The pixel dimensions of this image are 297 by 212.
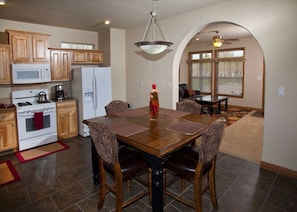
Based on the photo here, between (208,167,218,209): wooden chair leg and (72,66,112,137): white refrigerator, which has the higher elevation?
(72,66,112,137): white refrigerator

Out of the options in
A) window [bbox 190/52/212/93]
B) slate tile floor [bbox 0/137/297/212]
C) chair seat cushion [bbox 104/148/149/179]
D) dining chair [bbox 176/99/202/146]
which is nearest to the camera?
chair seat cushion [bbox 104/148/149/179]

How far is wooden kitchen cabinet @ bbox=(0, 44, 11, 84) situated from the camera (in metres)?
3.82

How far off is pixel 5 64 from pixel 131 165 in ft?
11.2

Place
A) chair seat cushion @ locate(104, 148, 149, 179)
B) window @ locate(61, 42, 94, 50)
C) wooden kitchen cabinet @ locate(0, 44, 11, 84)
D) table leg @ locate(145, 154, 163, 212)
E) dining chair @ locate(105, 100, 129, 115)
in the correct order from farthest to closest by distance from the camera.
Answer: window @ locate(61, 42, 94, 50)
wooden kitchen cabinet @ locate(0, 44, 11, 84)
dining chair @ locate(105, 100, 129, 115)
chair seat cushion @ locate(104, 148, 149, 179)
table leg @ locate(145, 154, 163, 212)

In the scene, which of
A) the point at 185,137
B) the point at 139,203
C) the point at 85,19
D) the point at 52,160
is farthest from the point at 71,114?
the point at 185,137

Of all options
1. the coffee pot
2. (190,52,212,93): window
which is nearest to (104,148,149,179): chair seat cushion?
the coffee pot

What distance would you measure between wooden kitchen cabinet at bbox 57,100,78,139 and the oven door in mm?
147

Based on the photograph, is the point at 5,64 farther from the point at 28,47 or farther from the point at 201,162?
the point at 201,162

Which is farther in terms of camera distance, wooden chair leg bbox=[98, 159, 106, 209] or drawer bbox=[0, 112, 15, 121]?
drawer bbox=[0, 112, 15, 121]

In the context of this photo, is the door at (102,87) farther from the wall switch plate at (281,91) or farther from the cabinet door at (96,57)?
the wall switch plate at (281,91)

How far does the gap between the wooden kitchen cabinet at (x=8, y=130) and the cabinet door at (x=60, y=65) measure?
3.92ft

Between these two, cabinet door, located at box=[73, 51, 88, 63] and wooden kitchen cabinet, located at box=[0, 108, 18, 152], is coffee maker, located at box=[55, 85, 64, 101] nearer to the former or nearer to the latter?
cabinet door, located at box=[73, 51, 88, 63]

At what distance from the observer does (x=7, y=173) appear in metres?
3.13

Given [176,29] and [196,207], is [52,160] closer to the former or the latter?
[196,207]
